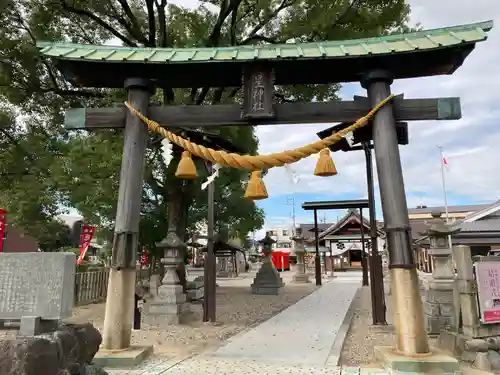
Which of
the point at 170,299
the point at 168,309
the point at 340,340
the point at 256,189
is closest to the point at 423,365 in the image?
the point at 340,340

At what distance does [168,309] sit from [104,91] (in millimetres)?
8167

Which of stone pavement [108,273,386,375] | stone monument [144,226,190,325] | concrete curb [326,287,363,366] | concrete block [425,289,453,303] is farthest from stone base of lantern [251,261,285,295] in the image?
concrete block [425,289,453,303]

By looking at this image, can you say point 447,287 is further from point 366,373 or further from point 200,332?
point 200,332

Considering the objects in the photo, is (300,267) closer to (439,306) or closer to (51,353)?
(439,306)

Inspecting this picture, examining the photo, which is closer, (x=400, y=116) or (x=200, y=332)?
(x=400, y=116)

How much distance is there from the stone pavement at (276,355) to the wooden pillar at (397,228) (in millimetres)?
686

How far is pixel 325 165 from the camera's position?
19.3ft

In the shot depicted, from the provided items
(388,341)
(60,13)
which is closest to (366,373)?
(388,341)

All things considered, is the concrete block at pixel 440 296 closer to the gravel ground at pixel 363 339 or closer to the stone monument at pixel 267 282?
the gravel ground at pixel 363 339

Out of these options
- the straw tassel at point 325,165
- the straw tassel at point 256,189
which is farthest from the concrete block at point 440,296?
the straw tassel at point 256,189

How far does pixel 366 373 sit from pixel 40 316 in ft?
13.3

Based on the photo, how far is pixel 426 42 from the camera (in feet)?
19.0

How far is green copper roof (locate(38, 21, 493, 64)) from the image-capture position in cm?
571

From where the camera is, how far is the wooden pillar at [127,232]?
5566 mm
